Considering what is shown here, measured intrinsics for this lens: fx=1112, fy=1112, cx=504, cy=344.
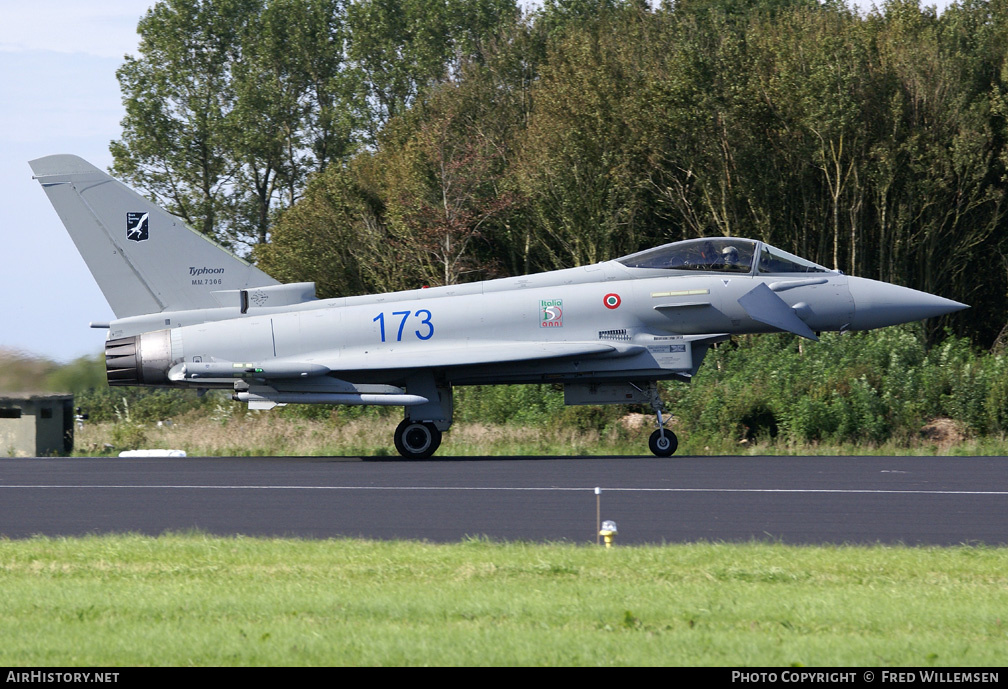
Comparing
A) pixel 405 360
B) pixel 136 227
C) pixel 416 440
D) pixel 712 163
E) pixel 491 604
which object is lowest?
pixel 491 604

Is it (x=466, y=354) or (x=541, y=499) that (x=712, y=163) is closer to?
(x=466, y=354)

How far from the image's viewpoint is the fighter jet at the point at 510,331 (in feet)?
55.4

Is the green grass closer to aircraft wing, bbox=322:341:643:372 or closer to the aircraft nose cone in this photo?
aircraft wing, bbox=322:341:643:372

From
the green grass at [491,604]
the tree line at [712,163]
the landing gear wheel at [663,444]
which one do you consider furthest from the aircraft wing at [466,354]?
the tree line at [712,163]

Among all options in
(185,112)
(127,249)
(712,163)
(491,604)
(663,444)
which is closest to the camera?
(491,604)

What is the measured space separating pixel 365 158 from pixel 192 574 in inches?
1196

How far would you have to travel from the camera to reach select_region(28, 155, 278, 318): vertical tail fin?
17.8m

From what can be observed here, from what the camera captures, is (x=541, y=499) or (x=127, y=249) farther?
(x=127, y=249)

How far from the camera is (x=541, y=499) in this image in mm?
11945

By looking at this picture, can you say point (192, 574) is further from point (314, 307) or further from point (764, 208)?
point (764, 208)

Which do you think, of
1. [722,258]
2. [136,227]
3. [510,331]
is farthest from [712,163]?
[136,227]

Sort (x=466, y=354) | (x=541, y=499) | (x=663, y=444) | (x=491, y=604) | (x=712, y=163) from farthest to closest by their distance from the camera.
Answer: (x=712, y=163), (x=663, y=444), (x=466, y=354), (x=541, y=499), (x=491, y=604)

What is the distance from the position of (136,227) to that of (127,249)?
400 millimetres

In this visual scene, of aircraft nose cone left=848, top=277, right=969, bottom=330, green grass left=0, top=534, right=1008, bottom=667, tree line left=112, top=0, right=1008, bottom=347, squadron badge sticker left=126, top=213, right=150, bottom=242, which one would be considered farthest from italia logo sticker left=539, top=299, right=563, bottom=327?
tree line left=112, top=0, right=1008, bottom=347
